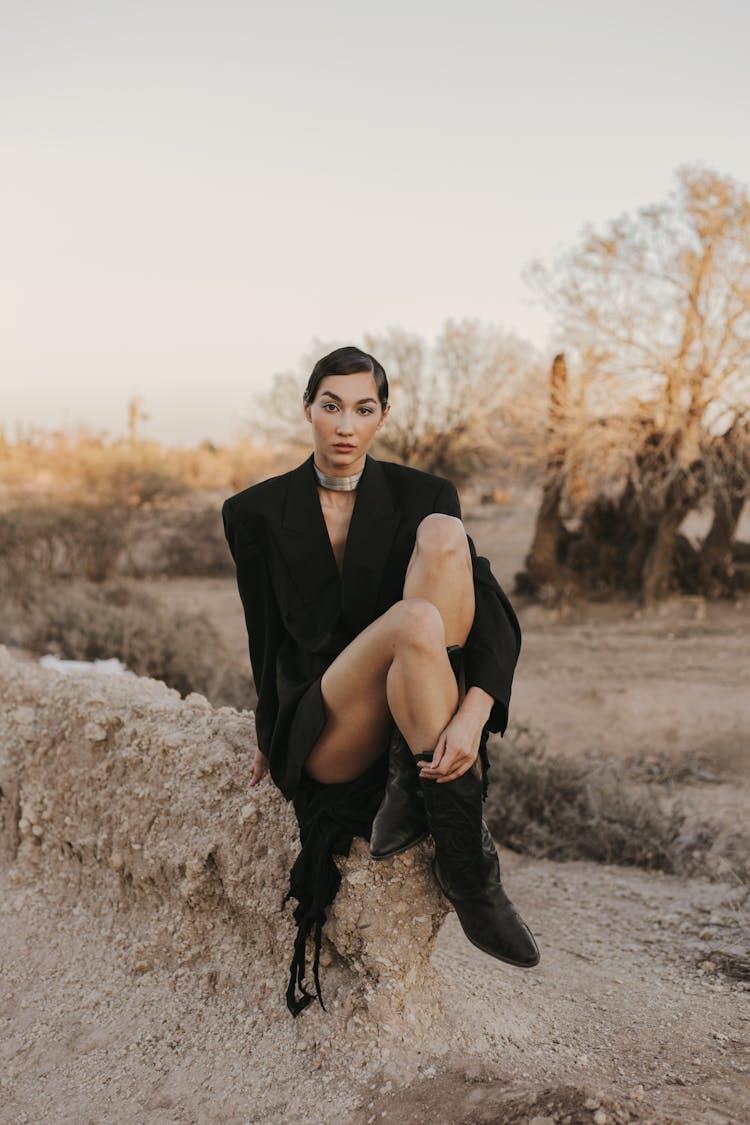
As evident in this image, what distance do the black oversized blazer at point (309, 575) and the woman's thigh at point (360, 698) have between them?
70 millimetres

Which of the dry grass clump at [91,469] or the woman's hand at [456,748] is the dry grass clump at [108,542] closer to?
the dry grass clump at [91,469]

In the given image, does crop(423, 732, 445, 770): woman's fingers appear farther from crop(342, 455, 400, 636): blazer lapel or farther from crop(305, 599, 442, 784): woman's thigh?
crop(342, 455, 400, 636): blazer lapel

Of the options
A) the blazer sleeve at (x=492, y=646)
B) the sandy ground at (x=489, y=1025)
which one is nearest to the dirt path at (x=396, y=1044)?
the sandy ground at (x=489, y=1025)

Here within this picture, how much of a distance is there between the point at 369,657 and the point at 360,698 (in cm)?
15

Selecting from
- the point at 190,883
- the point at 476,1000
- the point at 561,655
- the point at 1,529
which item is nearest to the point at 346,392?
the point at 190,883

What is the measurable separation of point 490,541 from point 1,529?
29.1ft

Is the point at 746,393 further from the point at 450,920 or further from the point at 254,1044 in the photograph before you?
the point at 254,1044

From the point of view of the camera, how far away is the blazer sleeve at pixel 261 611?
9.39ft

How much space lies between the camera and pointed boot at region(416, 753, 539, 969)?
2.44 metres

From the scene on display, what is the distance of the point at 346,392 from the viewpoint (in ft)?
9.08

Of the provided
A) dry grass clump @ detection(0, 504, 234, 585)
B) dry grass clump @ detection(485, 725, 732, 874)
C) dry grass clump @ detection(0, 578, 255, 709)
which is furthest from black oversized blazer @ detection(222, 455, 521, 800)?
dry grass clump @ detection(0, 504, 234, 585)

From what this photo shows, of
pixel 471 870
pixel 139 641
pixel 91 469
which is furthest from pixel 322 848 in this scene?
pixel 91 469

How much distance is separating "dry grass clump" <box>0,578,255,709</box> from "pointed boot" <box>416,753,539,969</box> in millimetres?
4021

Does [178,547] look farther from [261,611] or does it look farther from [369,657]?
[369,657]
